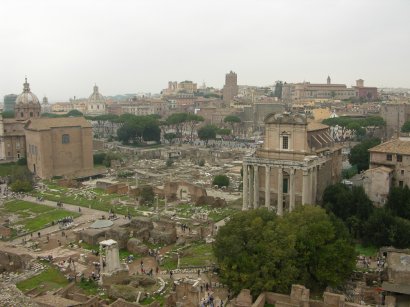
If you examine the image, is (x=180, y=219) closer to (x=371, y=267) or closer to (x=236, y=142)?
(x=371, y=267)

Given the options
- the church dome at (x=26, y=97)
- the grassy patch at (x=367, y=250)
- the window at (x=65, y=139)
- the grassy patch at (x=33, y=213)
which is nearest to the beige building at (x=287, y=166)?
the grassy patch at (x=367, y=250)

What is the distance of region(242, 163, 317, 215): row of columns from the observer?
3494cm

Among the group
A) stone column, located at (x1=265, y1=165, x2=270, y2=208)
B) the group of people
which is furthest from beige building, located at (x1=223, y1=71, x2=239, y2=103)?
stone column, located at (x1=265, y1=165, x2=270, y2=208)

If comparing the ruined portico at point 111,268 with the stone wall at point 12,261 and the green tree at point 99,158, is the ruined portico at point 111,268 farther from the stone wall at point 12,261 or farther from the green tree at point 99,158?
the green tree at point 99,158

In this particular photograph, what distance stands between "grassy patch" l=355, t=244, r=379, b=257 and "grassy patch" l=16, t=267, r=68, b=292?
17239mm

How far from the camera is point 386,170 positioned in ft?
109

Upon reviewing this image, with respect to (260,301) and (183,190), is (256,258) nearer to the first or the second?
(260,301)

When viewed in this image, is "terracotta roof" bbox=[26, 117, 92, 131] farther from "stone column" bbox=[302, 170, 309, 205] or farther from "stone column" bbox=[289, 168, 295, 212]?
"stone column" bbox=[302, 170, 309, 205]

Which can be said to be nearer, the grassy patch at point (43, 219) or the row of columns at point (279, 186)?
the row of columns at point (279, 186)

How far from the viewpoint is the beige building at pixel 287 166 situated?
116ft

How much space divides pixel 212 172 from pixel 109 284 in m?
35.7

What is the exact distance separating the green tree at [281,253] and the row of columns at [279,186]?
9.56 meters

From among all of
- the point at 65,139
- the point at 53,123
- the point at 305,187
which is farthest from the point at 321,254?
the point at 53,123

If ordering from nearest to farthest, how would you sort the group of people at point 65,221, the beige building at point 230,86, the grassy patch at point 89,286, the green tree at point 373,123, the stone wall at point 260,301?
the stone wall at point 260,301
the grassy patch at point 89,286
the group of people at point 65,221
the green tree at point 373,123
the beige building at point 230,86
